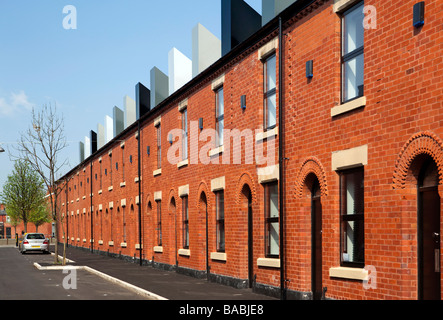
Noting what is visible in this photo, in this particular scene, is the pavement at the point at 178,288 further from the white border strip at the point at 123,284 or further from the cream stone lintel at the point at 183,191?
the cream stone lintel at the point at 183,191

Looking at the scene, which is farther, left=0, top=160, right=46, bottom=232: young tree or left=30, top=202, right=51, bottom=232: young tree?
left=30, top=202, right=51, bottom=232: young tree

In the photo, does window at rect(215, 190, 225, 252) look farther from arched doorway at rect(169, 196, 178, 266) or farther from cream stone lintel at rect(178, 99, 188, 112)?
arched doorway at rect(169, 196, 178, 266)

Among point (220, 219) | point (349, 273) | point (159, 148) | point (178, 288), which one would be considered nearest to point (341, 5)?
point (349, 273)

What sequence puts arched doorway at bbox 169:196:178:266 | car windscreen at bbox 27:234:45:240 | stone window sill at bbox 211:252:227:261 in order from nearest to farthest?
stone window sill at bbox 211:252:227:261
arched doorway at bbox 169:196:178:266
car windscreen at bbox 27:234:45:240

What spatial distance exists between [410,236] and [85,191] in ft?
125

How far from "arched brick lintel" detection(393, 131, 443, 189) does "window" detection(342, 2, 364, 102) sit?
2075 mm

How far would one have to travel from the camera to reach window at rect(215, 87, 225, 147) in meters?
18.8

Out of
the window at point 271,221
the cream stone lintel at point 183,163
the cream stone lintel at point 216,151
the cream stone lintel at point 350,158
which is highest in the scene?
the cream stone lintel at point 216,151

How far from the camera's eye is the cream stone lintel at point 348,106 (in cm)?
1102

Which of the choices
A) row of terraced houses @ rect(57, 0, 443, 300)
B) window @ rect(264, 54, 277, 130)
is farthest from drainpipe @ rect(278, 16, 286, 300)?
window @ rect(264, 54, 277, 130)

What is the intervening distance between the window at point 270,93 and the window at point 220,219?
389 centimetres

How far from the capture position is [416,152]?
9484 mm

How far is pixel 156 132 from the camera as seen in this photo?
1048 inches

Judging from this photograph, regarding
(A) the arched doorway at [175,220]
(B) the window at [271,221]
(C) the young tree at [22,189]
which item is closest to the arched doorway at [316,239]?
(B) the window at [271,221]
